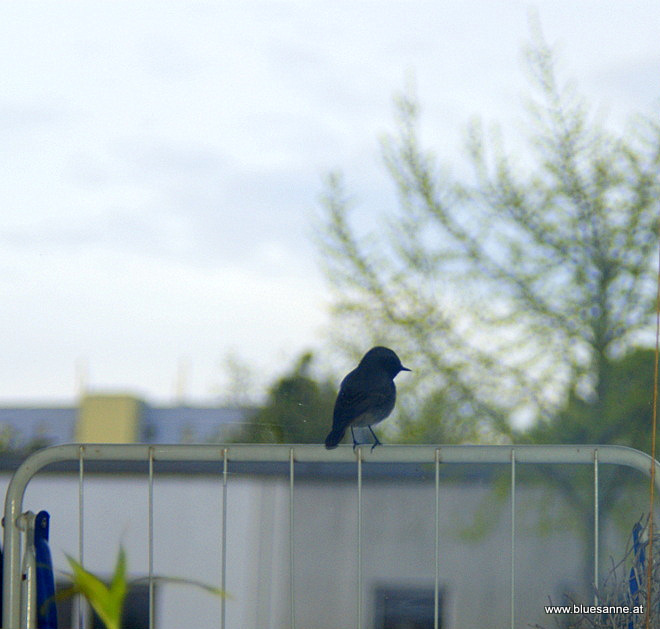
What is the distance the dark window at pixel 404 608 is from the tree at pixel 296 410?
103 centimetres

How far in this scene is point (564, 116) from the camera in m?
5.71

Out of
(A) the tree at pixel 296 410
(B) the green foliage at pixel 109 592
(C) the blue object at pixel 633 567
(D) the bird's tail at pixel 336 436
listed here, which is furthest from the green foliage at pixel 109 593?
(A) the tree at pixel 296 410

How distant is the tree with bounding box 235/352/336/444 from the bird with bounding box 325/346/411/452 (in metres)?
2.20

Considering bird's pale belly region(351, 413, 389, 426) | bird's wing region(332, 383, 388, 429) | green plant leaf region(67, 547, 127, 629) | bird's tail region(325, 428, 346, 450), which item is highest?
bird's wing region(332, 383, 388, 429)

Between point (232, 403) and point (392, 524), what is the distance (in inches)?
52.4

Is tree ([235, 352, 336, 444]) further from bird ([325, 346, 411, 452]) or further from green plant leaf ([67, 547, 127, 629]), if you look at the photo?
green plant leaf ([67, 547, 127, 629])

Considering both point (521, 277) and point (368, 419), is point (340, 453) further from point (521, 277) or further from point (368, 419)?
point (521, 277)

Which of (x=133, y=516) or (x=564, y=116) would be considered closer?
(x=133, y=516)

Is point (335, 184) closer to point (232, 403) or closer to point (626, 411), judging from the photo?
point (232, 403)

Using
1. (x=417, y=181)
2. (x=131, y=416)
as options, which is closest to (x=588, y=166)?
(x=417, y=181)

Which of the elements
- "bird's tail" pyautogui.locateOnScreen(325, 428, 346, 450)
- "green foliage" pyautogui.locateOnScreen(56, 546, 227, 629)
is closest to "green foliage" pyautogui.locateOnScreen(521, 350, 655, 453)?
"bird's tail" pyautogui.locateOnScreen(325, 428, 346, 450)

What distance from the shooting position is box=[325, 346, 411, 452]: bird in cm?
189

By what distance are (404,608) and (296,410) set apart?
52.0 inches

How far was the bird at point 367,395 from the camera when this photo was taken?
189 cm
